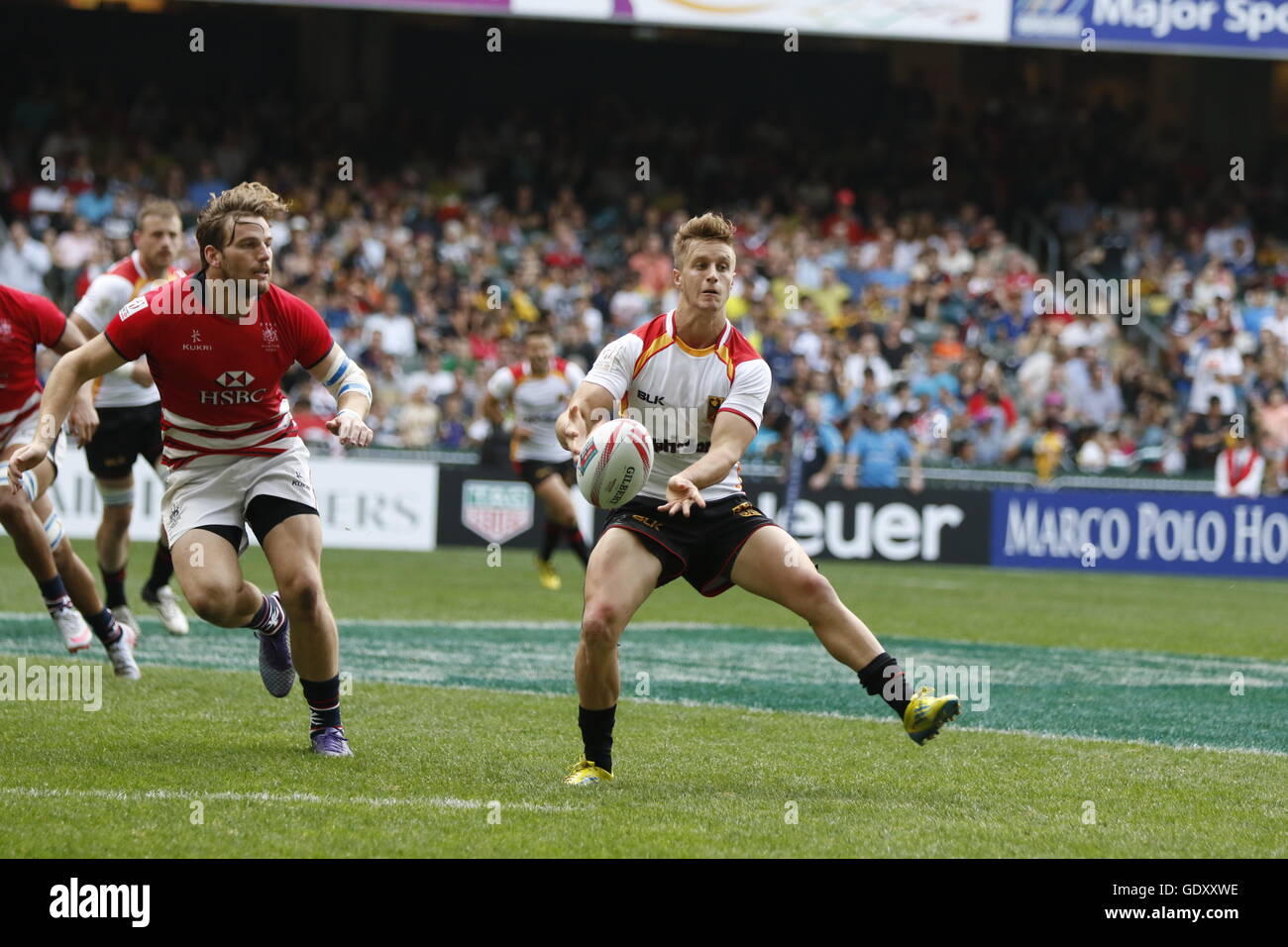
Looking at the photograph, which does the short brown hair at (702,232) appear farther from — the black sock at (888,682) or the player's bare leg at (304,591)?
the player's bare leg at (304,591)

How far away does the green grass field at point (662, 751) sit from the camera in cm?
547

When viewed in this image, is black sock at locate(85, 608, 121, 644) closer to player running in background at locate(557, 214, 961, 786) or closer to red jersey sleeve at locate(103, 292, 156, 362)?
red jersey sleeve at locate(103, 292, 156, 362)

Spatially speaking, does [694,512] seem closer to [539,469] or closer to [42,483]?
[42,483]

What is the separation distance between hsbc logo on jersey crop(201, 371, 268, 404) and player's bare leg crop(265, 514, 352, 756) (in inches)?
20.4

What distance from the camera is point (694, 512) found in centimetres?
664

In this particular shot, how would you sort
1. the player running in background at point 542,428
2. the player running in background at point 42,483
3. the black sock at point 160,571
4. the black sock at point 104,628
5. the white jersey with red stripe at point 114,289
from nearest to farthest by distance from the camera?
the player running in background at point 42,483
the black sock at point 104,628
the white jersey with red stripe at point 114,289
the black sock at point 160,571
the player running in background at point 542,428

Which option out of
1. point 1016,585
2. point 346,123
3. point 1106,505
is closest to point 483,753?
point 1016,585

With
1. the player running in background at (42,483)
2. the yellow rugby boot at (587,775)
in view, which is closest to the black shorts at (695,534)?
the yellow rugby boot at (587,775)

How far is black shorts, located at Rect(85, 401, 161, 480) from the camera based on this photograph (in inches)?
414

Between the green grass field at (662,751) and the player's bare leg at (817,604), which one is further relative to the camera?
the player's bare leg at (817,604)

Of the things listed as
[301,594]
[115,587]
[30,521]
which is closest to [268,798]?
[301,594]

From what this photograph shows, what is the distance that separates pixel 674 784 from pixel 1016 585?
11946 mm

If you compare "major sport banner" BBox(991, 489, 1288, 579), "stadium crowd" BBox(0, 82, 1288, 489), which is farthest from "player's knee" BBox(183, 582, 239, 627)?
"major sport banner" BBox(991, 489, 1288, 579)
